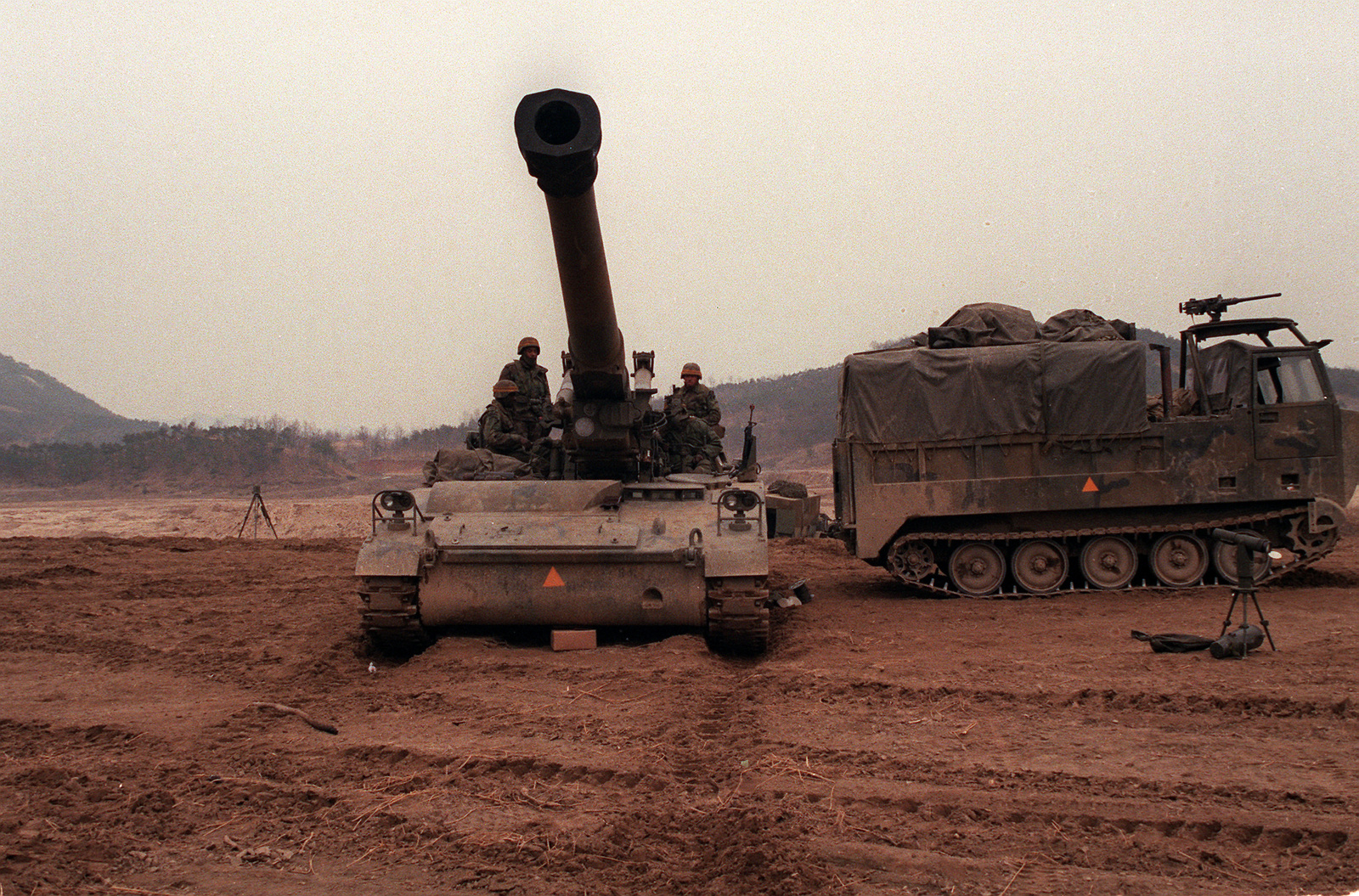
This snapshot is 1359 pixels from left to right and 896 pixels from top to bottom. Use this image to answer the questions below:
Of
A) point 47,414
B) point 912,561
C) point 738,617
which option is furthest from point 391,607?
point 47,414

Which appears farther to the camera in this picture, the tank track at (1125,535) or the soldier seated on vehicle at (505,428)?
the tank track at (1125,535)

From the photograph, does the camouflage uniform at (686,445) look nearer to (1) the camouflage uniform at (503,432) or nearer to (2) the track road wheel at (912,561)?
(1) the camouflage uniform at (503,432)

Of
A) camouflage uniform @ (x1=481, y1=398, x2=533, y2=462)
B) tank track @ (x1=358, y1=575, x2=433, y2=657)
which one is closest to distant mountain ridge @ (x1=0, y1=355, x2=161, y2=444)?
camouflage uniform @ (x1=481, y1=398, x2=533, y2=462)

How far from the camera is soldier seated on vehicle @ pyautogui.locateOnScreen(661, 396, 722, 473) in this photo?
416 inches

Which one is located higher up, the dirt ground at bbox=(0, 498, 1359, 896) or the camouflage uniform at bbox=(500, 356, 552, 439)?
the camouflage uniform at bbox=(500, 356, 552, 439)

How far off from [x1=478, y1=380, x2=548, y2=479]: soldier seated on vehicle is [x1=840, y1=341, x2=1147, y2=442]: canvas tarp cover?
4041mm

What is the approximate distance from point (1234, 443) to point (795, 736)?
8366 mm

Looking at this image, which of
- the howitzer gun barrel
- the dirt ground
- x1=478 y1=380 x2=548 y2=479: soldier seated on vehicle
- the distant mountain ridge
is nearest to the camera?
the dirt ground

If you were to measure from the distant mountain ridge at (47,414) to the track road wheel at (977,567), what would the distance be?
59.3 meters

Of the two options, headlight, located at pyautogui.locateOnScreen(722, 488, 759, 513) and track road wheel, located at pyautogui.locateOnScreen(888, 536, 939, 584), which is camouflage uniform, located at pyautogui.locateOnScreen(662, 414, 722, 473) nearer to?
headlight, located at pyautogui.locateOnScreen(722, 488, 759, 513)

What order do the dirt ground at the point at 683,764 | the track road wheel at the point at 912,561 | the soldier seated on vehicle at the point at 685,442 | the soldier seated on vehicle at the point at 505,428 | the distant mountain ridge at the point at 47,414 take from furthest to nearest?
the distant mountain ridge at the point at 47,414
the track road wheel at the point at 912,561
the soldier seated on vehicle at the point at 685,442
the soldier seated on vehicle at the point at 505,428
the dirt ground at the point at 683,764

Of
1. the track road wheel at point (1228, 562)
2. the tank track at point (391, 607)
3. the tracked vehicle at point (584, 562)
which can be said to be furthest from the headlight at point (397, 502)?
the track road wheel at point (1228, 562)

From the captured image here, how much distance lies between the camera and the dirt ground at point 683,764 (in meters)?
3.92

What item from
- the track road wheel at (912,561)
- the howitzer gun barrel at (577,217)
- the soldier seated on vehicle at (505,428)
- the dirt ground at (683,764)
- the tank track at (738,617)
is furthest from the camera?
the track road wheel at (912,561)
